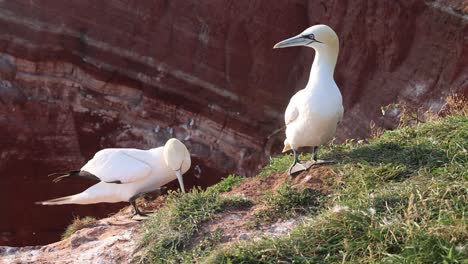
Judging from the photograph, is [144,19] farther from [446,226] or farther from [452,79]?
[446,226]

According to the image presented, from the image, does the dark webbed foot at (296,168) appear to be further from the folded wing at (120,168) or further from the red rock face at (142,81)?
the red rock face at (142,81)

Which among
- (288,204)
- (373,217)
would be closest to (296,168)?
(288,204)

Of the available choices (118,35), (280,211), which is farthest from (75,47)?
(280,211)

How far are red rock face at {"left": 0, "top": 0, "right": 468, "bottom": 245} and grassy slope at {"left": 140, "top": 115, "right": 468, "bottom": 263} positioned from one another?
7642 millimetres

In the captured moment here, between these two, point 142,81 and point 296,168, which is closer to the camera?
point 296,168

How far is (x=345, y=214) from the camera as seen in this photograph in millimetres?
3773

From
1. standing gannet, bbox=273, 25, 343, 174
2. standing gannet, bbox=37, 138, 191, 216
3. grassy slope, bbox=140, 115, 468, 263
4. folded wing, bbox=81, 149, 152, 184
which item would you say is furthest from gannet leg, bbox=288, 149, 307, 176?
folded wing, bbox=81, 149, 152, 184

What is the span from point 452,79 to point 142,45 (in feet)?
21.5

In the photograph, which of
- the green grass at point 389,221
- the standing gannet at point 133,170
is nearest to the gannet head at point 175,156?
the standing gannet at point 133,170

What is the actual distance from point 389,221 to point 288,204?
0.96 metres

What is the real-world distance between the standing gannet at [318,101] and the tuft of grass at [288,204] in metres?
0.64

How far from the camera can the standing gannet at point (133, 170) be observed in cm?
599

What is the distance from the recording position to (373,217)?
3.68m

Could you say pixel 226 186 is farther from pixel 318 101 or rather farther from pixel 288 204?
pixel 288 204
